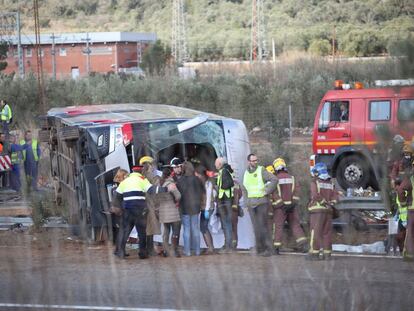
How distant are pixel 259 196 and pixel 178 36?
52081 mm

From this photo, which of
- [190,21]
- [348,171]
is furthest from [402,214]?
[190,21]

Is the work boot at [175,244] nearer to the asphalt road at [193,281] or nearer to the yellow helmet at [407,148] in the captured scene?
the asphalt road at [193,281]

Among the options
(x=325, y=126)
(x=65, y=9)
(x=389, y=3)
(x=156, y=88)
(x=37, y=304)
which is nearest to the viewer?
(x=389, y=3)

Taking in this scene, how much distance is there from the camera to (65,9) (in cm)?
4956

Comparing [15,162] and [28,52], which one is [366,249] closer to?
[15,162]

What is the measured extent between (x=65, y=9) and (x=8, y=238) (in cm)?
3517

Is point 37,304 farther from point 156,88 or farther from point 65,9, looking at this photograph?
point 65,9

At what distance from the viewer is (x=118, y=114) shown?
16.3 metres

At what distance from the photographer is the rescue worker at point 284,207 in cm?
1388

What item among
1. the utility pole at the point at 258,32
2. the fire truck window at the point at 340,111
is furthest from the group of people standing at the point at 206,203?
the utility pole at the point at 258,32

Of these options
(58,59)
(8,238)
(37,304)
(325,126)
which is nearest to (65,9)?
(58,59)

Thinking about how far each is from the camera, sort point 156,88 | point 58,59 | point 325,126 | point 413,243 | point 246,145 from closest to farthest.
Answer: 1. point 413,243
2. point 246,145
3. point 325,126
4. point 156,88
5. point 58,59

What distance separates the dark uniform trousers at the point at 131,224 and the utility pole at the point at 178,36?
48105 mm

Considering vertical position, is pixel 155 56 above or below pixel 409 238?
above
